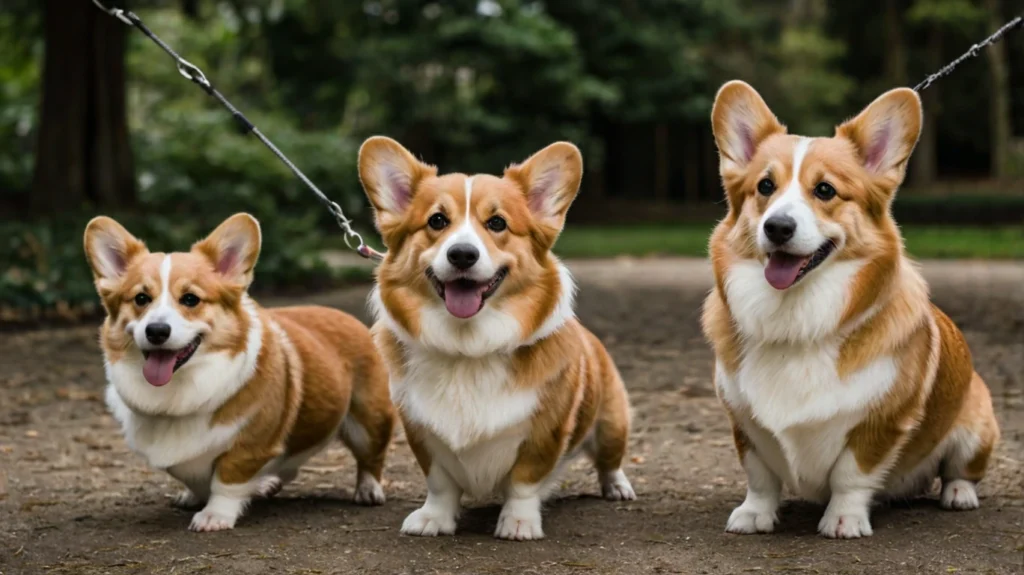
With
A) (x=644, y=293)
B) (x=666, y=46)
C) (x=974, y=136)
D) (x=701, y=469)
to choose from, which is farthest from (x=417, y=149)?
(x=701, y=469)

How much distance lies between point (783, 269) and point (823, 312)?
20cm

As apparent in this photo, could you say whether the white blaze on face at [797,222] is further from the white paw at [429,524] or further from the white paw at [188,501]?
the white paw at [188,501]

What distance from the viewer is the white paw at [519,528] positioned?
4.12 metres

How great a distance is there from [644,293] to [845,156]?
8.93 meters

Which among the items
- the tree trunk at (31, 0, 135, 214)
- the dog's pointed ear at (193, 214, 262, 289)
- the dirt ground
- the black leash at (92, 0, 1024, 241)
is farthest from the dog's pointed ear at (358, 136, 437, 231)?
the tree trunk at (31, 0, 135, 214)

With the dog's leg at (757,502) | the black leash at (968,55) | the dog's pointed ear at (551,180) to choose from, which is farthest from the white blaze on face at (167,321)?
the black leash at (968,55)

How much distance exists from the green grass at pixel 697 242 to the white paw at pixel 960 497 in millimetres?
13039

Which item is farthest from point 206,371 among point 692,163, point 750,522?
point 692,163

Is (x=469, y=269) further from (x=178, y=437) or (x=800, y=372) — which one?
(x=178, y=437)

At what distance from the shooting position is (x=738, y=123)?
4.11 meters

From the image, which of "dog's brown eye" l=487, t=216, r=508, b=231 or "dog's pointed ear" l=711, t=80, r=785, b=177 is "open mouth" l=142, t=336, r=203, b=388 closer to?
"dog's brown eye" l=487, t=216, r=508, b=231

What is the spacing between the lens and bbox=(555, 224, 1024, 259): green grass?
17391 millimetres

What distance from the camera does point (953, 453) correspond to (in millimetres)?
4359

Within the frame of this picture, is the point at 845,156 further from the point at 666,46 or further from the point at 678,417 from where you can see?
the point at 666,46
